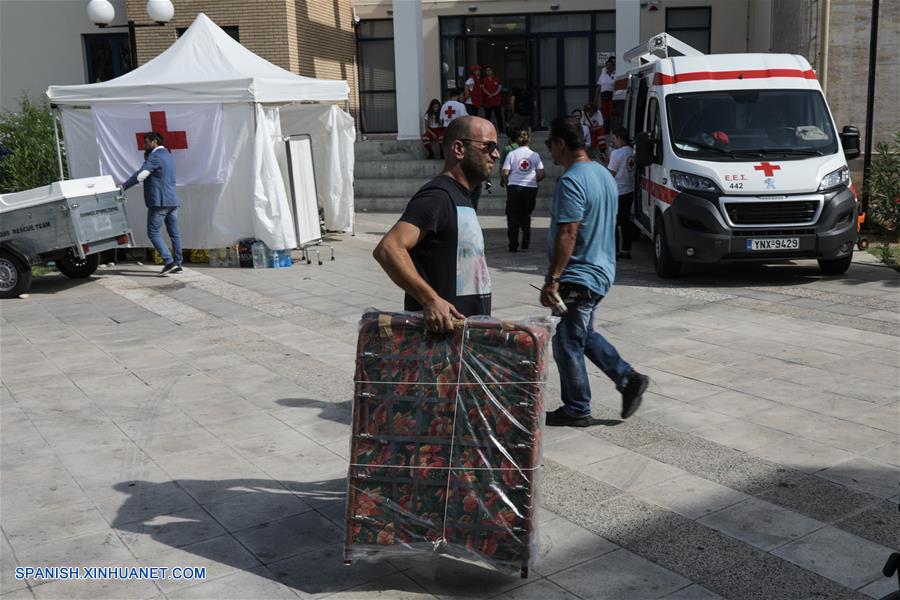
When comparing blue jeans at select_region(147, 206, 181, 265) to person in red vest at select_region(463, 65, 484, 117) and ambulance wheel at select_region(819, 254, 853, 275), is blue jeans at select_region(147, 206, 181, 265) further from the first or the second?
person in red vest at select_region(463, 65, 484, 117)

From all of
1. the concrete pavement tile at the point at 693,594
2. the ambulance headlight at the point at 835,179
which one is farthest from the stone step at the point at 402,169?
the concrete pavement tile at the point at 693,594

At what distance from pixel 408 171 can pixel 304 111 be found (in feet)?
16.2

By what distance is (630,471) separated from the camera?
516 centimetres

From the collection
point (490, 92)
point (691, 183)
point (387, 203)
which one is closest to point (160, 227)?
point (691, 183)

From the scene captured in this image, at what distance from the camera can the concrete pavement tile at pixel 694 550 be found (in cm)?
400

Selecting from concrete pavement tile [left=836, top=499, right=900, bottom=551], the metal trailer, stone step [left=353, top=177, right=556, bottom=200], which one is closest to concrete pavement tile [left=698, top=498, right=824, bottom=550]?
concrete pavement tile [left=836, top=499, right=900, bottom=551]

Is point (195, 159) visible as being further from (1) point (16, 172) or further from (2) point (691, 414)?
(2) point (691, 414)

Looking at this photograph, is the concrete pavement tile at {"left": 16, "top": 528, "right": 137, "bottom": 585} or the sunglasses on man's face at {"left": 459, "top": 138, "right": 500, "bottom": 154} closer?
the sunglasses on man's face at {"left": 459, "top": 138, "right": 500, "bottom": 154}

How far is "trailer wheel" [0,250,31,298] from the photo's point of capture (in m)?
11.1

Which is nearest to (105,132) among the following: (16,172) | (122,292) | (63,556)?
(122,292)

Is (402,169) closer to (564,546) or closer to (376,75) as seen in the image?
(376,75)

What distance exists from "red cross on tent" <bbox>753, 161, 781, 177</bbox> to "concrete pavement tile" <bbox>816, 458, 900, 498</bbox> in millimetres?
5564

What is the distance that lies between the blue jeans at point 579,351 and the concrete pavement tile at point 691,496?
0.95 metres

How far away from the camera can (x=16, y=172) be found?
1669cm
